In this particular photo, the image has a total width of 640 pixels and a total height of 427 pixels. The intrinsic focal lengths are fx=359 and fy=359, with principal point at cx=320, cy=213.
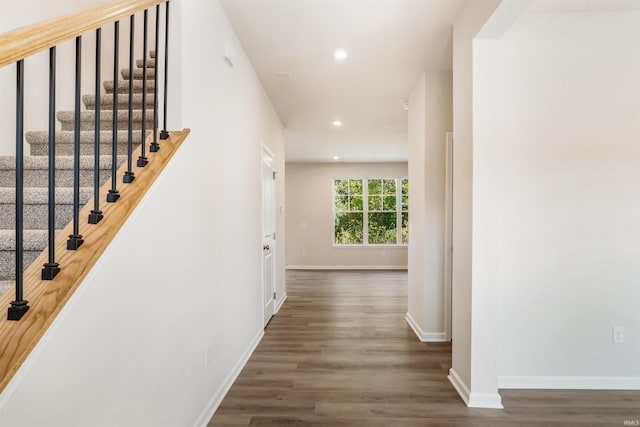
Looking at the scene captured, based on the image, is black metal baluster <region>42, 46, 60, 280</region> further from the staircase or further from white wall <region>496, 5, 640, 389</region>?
white wall <region>496, 5, 640, 389</region>

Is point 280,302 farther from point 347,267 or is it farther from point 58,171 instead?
point 347,267

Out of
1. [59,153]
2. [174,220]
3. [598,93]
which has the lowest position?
[174,220]

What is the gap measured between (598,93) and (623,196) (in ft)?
2.49

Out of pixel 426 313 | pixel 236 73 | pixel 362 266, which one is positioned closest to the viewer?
pixel 236 73

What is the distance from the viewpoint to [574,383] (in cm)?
259

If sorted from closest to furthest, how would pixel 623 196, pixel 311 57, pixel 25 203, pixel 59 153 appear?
pixel 25 203
pixel 59 153
pixel 623 196
pixel 311 57

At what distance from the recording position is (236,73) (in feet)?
9.52

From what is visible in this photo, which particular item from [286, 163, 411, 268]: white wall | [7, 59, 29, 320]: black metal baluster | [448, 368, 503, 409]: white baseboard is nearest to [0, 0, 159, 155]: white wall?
[7, 59, 29, 320]: black metal baluster

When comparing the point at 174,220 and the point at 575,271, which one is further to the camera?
the point at 575,271

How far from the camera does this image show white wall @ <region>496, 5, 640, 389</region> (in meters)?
2.57

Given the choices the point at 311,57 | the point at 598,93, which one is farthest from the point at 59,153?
the point at 598,93

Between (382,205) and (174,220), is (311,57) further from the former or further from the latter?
(382,205)

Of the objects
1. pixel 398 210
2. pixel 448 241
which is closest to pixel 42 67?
pixel 448 241

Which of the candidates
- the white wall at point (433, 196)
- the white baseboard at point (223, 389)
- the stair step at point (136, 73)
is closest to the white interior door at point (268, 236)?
the white baseboard at point (223, 389)
